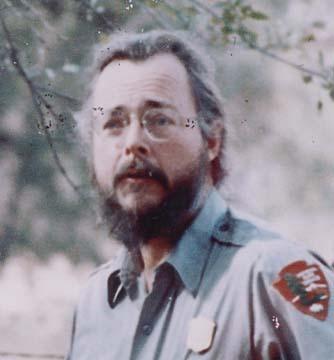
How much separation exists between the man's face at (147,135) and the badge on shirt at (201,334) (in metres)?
0.22

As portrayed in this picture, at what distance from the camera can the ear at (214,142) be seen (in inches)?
45.4

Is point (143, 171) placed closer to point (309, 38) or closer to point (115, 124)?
point (115, 124)

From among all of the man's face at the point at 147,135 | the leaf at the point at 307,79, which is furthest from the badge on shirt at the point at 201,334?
the leaf at the point at 307,79

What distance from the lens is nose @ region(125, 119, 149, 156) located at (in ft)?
3.66

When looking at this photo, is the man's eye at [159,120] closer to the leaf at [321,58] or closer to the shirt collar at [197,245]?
the shirt collar at [197,245]

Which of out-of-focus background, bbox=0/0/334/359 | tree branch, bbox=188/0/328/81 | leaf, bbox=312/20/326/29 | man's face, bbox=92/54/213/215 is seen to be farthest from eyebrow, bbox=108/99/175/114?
leaf, bbox=312/20/326/29

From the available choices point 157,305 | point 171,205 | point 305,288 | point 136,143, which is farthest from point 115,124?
point 305,288

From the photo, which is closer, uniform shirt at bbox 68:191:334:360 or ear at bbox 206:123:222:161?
uniform shirt at bbox 68:191:334:360

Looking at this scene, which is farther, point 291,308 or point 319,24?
point 319,24

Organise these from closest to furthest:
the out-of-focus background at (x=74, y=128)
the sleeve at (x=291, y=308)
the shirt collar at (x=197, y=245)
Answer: the sleeve at (x=291, y=308), the shirt collar at (x=197, y=245), the out-of-focus background at (x=74, y=128)

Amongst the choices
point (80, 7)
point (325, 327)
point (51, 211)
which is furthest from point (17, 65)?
point (325, 327)

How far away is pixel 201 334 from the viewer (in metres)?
1.01

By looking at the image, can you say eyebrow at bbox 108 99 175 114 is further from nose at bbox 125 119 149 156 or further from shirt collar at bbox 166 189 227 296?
shirt collar at bbox 166 189 227 296

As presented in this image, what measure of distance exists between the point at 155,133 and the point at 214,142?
0.11m
